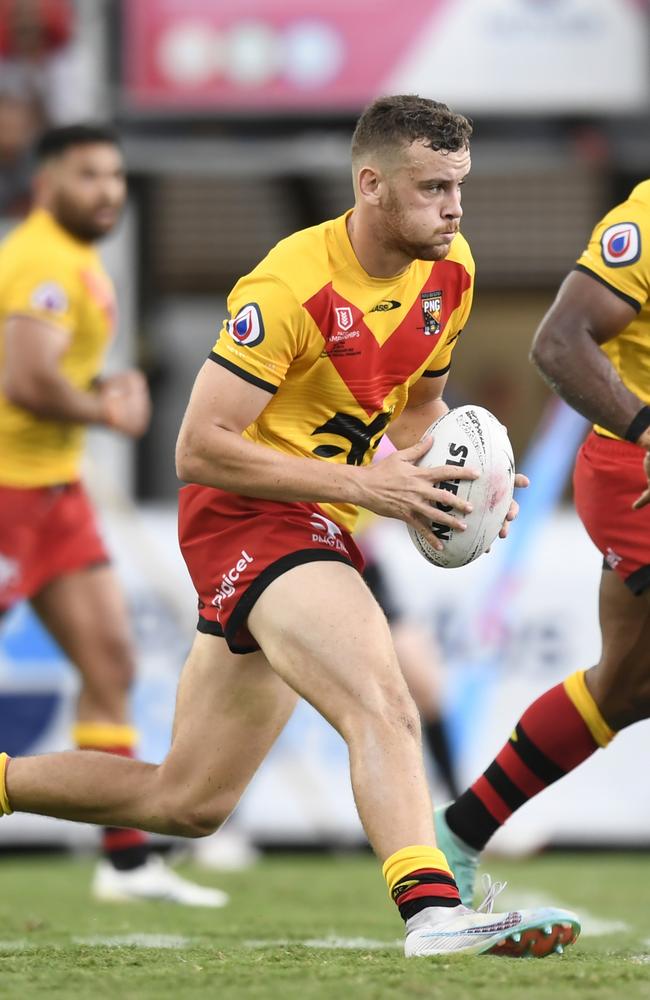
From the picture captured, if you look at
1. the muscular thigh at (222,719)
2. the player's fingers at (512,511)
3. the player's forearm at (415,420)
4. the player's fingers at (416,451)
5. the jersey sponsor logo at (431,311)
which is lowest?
the muscular thigh at (222,719)

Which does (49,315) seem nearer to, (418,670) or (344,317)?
(418,670)

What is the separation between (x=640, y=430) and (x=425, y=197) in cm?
86

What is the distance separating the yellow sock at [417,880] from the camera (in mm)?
4082

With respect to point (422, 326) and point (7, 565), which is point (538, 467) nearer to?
point (7, 565)

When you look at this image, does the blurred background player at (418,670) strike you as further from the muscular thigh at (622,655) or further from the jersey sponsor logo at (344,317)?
the jersey sponsor logo at (344,317)

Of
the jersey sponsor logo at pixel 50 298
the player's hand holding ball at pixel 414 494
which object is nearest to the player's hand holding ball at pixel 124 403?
the jersey sponsor logo at pixel 50 298

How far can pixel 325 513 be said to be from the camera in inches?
182

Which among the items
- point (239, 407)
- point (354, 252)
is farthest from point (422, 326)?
point (239, 407)

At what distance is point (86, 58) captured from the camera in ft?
37.0

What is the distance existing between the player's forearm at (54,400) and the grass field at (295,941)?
5.98ft

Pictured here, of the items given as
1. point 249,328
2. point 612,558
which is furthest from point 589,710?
point 249,328

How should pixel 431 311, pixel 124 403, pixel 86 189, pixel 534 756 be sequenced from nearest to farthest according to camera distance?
pixel 431 311
pixel 534 756
pixel 124 403
pixel 86 189

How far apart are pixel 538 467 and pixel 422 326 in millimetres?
5132

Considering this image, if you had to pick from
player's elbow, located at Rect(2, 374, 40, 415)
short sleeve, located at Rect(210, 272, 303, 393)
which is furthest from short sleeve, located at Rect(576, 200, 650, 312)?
player's elbow, located at Rect(2, 374, 40, 415)
